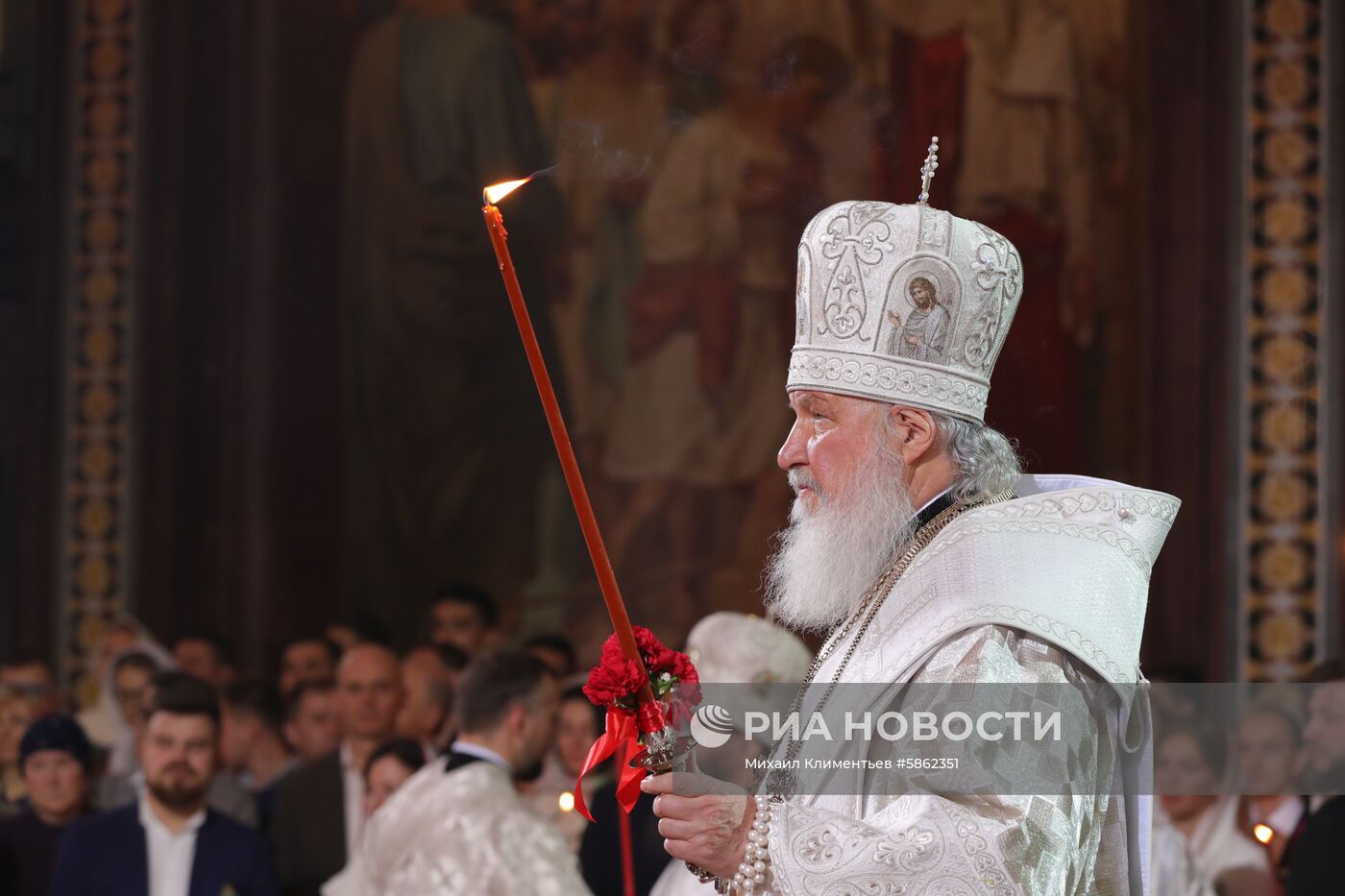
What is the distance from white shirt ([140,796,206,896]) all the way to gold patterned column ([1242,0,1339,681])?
199 inches

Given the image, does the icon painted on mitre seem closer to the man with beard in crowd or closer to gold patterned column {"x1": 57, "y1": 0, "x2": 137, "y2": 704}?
the man with beard in crowd

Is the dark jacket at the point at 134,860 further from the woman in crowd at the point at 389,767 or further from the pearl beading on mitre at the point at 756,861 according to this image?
the pearl beading on mitre at the point at 756,861

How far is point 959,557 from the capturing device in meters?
2.87

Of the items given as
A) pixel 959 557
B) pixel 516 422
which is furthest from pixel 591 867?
pixel 516 422

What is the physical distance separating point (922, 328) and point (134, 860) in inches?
138

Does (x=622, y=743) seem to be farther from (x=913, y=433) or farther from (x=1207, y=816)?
(x=1207, y=816)

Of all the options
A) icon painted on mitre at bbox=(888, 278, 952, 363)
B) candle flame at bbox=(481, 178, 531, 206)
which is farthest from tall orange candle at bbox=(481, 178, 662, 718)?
icon painted on mitre at bbox=(888, 278, 952, 363)

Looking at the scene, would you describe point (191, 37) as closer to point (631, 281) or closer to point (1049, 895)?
point (631, 281)

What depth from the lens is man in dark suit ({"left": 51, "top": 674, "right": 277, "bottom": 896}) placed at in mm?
5695

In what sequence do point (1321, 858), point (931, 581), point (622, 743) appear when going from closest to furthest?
point (622, 743) < point (931, 581) < point (1321, 858)

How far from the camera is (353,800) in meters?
6.86

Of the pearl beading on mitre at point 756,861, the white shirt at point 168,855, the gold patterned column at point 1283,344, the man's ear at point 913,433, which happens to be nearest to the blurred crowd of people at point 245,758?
the white shirt at point 168,855

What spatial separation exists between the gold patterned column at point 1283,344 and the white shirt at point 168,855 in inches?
199

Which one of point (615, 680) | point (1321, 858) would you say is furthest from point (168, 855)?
point (615, 680)
